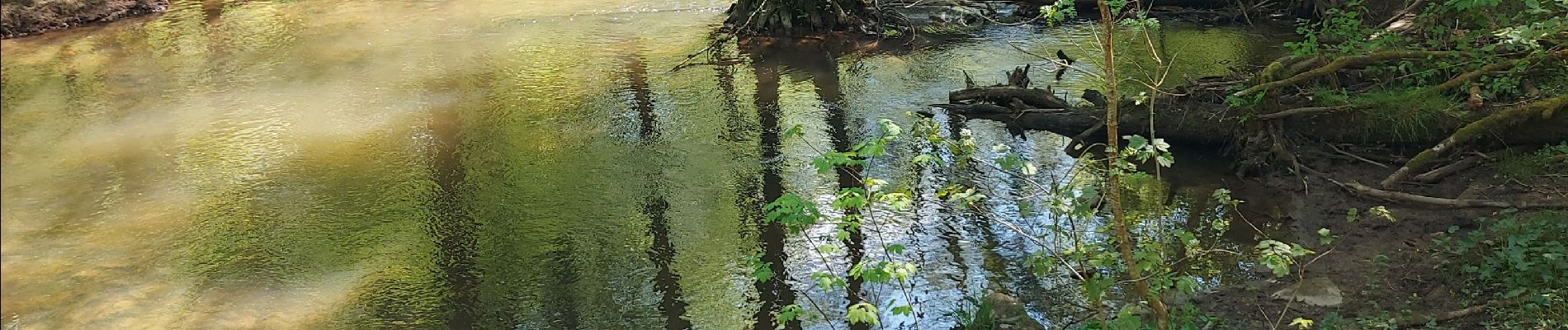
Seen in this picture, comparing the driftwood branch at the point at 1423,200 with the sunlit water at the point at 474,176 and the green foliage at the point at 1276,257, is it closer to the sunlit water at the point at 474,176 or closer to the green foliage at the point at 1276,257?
the sunlit water at the point at 474,176

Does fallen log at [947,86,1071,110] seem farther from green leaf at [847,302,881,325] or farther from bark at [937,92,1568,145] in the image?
green leaf at [847,302,881,325]

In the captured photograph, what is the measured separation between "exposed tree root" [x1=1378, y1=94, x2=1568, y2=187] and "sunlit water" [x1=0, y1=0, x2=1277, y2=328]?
3.11ft

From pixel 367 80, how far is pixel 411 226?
12.3 feet

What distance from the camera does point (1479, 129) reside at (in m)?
5.84

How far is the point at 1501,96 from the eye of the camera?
20.4ft

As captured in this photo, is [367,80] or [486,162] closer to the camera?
[486,162]

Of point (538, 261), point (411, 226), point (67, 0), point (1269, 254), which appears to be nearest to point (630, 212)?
point (538, 261)

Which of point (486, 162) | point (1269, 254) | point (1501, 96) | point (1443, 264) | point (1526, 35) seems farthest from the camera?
point (486, 162)

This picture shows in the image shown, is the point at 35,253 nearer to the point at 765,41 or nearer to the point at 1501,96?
the point at 765,41

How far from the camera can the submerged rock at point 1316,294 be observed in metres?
4.67

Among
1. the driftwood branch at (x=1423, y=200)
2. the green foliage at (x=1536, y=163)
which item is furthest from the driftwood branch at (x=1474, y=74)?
the driftwood branch at (x=1423, y=200)

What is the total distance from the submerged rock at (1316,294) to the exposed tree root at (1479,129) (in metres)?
1.36

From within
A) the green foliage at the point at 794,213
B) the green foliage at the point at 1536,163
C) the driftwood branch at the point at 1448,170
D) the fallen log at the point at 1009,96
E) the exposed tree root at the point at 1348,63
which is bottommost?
the fallen log at the point at 1009,96

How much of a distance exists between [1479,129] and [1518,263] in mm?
1606
